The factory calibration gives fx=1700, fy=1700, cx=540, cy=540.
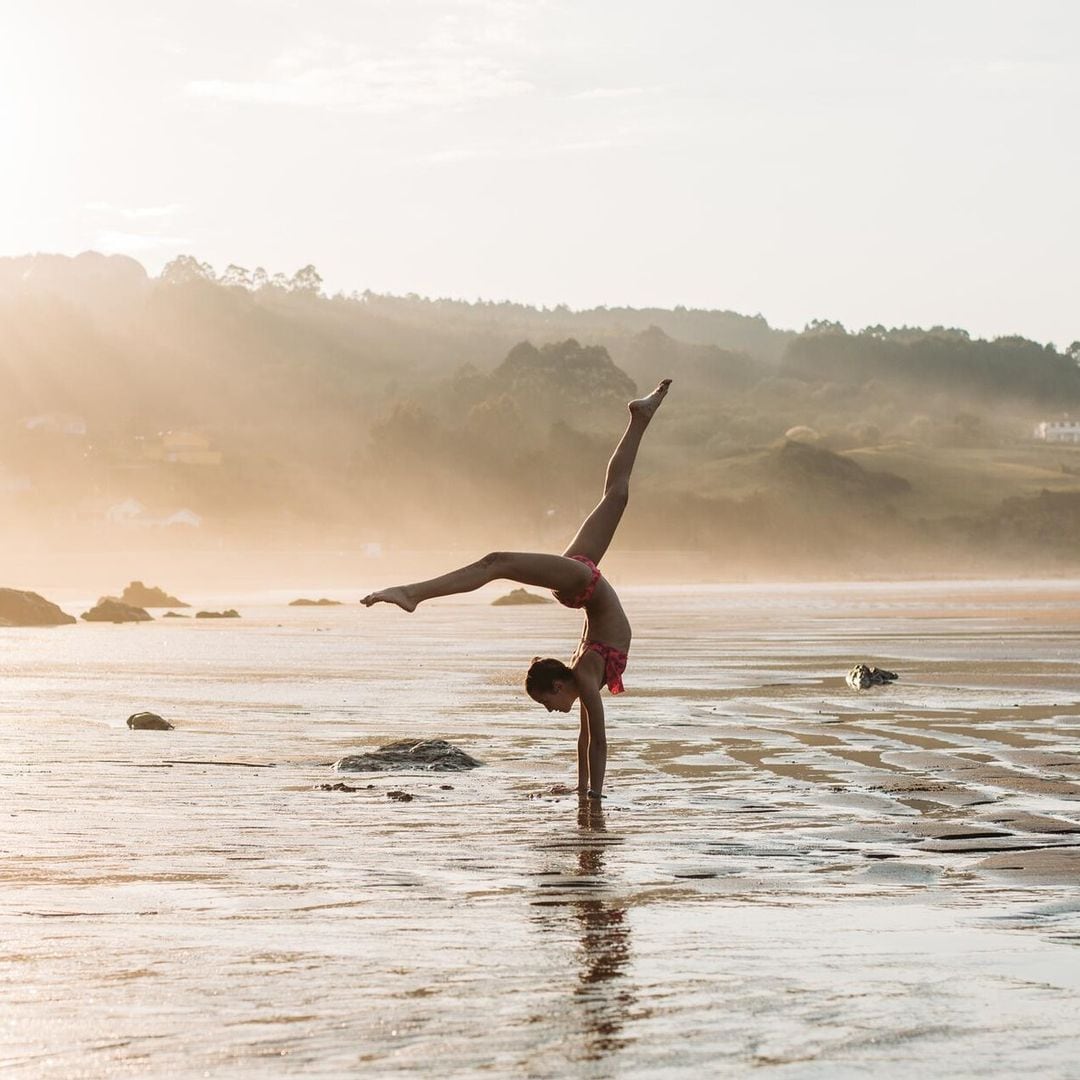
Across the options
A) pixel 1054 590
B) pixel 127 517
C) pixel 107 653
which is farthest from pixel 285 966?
pixel 127 517

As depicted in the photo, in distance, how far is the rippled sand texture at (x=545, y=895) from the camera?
5379 millimetres

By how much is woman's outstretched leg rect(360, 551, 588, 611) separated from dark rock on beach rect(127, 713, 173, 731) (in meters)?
5.67

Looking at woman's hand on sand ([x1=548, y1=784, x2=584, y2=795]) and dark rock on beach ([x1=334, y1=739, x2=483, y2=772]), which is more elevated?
dark rock on beach ([x1=334, y1=739, x2=483, y2=772])

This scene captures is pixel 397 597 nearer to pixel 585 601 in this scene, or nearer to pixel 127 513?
pixel 585 601

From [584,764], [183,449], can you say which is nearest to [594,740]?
[584,764]

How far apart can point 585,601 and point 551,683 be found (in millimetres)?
639

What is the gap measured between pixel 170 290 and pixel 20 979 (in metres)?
195

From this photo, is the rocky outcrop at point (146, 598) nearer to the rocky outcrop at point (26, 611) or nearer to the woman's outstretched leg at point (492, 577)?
the rocky outcrop at point (26, 611)

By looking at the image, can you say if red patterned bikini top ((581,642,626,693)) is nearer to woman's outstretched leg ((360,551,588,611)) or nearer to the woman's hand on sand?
woman's outstretched leg ((360,551,588,611))

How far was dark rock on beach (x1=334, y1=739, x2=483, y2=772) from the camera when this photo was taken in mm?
13258

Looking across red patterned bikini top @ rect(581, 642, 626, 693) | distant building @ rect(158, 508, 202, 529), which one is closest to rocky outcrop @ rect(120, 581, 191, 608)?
red patterned bikini top @ rect(581, 642, 626, 693)

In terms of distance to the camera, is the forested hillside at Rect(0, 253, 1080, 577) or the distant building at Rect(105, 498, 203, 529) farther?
the forested hillside at Rect(0, 253, 1080, 577)

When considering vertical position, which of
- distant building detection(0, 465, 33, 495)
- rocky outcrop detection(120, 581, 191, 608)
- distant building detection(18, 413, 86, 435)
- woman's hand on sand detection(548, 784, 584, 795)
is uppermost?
distant building detection(18, 413, 86, 435)

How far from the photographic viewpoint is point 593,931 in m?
7.06
